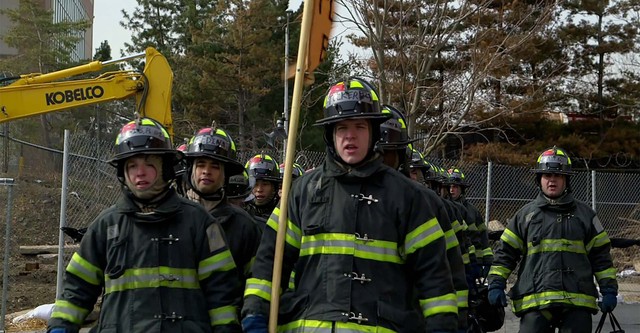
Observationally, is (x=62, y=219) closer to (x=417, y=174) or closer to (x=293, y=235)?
(x=417, y=174)

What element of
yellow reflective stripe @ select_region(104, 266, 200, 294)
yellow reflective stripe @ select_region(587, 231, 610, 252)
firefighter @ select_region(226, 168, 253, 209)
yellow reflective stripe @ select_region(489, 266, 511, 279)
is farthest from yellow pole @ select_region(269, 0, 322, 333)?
yellow reflective stripe @ select_region(587, 231, 610, 252)

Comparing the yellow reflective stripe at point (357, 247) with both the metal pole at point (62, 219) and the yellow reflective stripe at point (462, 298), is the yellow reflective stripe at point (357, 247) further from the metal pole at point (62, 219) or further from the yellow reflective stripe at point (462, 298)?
the metal pole at point (62, 219)

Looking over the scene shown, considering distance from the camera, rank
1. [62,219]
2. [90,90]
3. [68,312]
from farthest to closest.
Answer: [90,90] < [62,219] < [68,312]

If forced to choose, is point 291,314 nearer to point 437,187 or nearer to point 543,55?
point 437,187

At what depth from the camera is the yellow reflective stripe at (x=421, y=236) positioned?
4.45 meters

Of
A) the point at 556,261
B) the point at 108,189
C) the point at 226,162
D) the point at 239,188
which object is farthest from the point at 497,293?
the point at 108,189

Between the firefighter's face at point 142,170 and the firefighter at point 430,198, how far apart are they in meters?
1.37

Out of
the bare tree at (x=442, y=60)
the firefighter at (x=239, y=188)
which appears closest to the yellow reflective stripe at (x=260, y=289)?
the firefighter at (x=239, y=188)

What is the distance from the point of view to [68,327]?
4.85m

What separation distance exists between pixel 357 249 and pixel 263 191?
386 centimetres

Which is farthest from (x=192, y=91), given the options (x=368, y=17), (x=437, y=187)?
(x=437, y=187)

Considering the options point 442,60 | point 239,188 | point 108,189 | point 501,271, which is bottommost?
point 501,271

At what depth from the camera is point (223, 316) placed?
189 inches

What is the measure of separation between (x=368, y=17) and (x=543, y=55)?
36.6 ft
